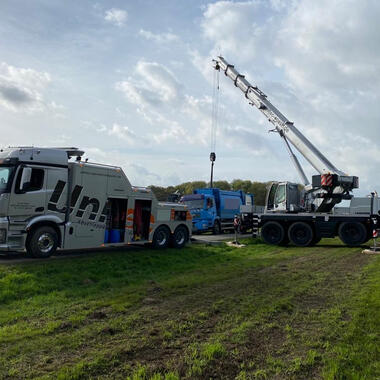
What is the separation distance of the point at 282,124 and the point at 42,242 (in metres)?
14.6

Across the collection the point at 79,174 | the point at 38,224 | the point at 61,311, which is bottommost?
the point at 61,311

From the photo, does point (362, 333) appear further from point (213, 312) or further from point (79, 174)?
point (79, 174)

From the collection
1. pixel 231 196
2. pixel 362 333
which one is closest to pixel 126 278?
pixel 362 333

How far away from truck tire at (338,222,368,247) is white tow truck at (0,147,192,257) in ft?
29.7

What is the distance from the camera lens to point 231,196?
29.1 m

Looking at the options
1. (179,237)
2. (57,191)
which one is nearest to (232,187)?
(179,237)

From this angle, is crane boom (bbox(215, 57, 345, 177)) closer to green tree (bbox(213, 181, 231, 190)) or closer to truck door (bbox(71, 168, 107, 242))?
truck door (bbox(71, 168, 107, 242))

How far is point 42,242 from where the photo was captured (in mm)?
11508

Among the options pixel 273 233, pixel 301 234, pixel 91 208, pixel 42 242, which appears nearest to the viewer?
pixel 42 242

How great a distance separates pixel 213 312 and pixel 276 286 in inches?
106

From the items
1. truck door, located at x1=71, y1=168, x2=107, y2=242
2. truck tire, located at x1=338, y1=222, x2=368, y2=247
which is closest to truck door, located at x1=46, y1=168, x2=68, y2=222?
truck door, located at x1=71, y1=168, x2=107, y2=242

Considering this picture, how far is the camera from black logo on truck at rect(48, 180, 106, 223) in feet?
38.8

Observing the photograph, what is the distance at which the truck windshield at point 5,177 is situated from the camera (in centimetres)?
1097

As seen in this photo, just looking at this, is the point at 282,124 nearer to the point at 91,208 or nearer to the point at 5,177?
the point at 91,208
